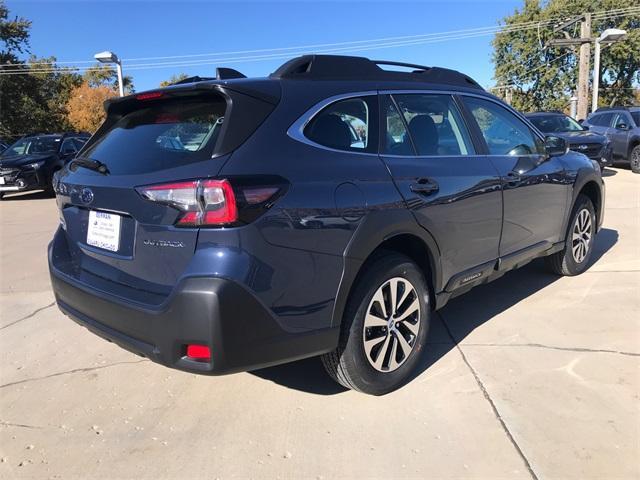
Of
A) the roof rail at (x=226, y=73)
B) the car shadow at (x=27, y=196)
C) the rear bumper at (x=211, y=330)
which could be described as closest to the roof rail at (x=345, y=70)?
the roof rail at (x=226, y=73)

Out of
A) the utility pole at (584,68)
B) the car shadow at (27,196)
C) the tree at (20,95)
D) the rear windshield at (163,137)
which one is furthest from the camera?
the tree at (20,95)

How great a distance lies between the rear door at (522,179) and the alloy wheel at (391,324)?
1143 millimetres

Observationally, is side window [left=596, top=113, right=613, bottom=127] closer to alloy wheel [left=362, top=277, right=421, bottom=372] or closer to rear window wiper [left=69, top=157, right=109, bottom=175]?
alloy wheel [left=362, top=277, right=421, bottom=372]

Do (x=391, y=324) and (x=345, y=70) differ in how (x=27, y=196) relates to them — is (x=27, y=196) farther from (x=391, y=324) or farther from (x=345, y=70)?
(x=391, y=324)

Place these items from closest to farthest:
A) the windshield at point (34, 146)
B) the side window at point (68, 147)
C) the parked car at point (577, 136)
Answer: the parked car at point (577, 136) < the windshield at point (34, 146) < the side window at point (68, 147)

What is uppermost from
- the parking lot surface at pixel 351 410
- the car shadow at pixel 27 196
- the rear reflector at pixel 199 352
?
the rear reflector at pixel 199 352

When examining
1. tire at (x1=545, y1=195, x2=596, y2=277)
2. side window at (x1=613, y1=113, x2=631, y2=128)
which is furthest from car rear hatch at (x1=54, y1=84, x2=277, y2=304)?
side window at (x1=613, y1=113, x2=631, y2=128)

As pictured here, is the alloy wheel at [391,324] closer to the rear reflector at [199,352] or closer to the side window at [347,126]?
the side window at [347,126]

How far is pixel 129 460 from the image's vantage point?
8.40 feet

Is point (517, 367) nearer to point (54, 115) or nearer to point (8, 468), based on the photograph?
point (8, 468)

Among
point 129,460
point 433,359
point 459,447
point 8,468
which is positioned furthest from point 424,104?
point 8,468

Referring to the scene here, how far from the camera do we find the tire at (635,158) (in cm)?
1349

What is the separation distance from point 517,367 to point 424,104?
5.97 ft

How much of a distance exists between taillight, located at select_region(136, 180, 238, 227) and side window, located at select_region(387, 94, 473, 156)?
3.83 ft
